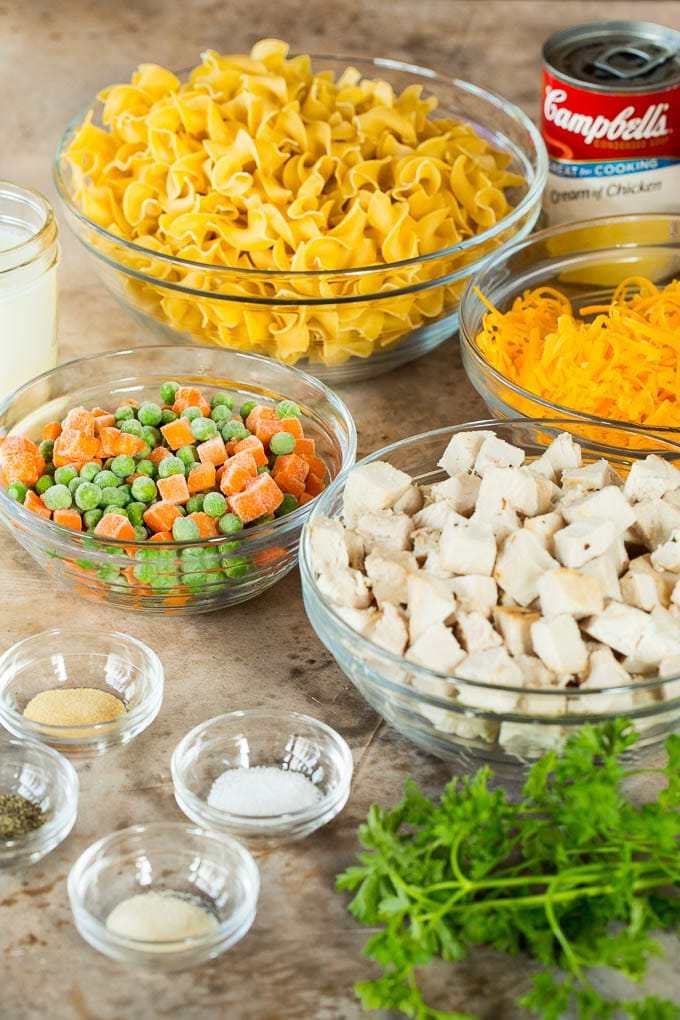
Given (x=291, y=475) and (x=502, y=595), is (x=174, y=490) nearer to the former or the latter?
(x=291, y=475)

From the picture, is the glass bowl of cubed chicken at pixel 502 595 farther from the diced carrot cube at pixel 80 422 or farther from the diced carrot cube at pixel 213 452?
the diced carrot cube at pixel 80 422

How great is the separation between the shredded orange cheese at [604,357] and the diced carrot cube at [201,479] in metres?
0.53

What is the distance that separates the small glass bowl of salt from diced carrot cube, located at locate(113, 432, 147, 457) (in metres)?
0.49

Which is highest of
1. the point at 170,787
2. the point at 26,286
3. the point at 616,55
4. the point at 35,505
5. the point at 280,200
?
the point at 616,55

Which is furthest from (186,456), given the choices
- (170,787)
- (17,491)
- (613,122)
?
(613,122)

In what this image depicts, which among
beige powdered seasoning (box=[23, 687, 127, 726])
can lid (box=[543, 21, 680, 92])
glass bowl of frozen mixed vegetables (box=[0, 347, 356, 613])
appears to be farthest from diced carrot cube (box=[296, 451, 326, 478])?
can lid (box=[543, 21, 680, 92])

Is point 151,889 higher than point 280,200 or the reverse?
the reverse

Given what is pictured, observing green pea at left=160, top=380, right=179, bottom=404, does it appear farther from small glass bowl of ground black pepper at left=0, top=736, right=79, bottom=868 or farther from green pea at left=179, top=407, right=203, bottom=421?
small glass bowl of ground black pepper at left=0, top=736, right=79, bottom=868

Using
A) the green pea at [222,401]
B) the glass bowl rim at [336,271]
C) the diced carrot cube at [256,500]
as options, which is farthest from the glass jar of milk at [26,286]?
the diced carrot cube at [256,500]

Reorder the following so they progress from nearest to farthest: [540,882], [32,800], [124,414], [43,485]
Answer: [540,882] → [32,800] → [43,485] → [124,414]

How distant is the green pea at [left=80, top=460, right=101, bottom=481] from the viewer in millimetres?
1884

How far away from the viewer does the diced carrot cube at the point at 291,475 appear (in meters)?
1.93

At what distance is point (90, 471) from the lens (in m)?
1.88

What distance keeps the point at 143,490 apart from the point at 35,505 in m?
0.17
